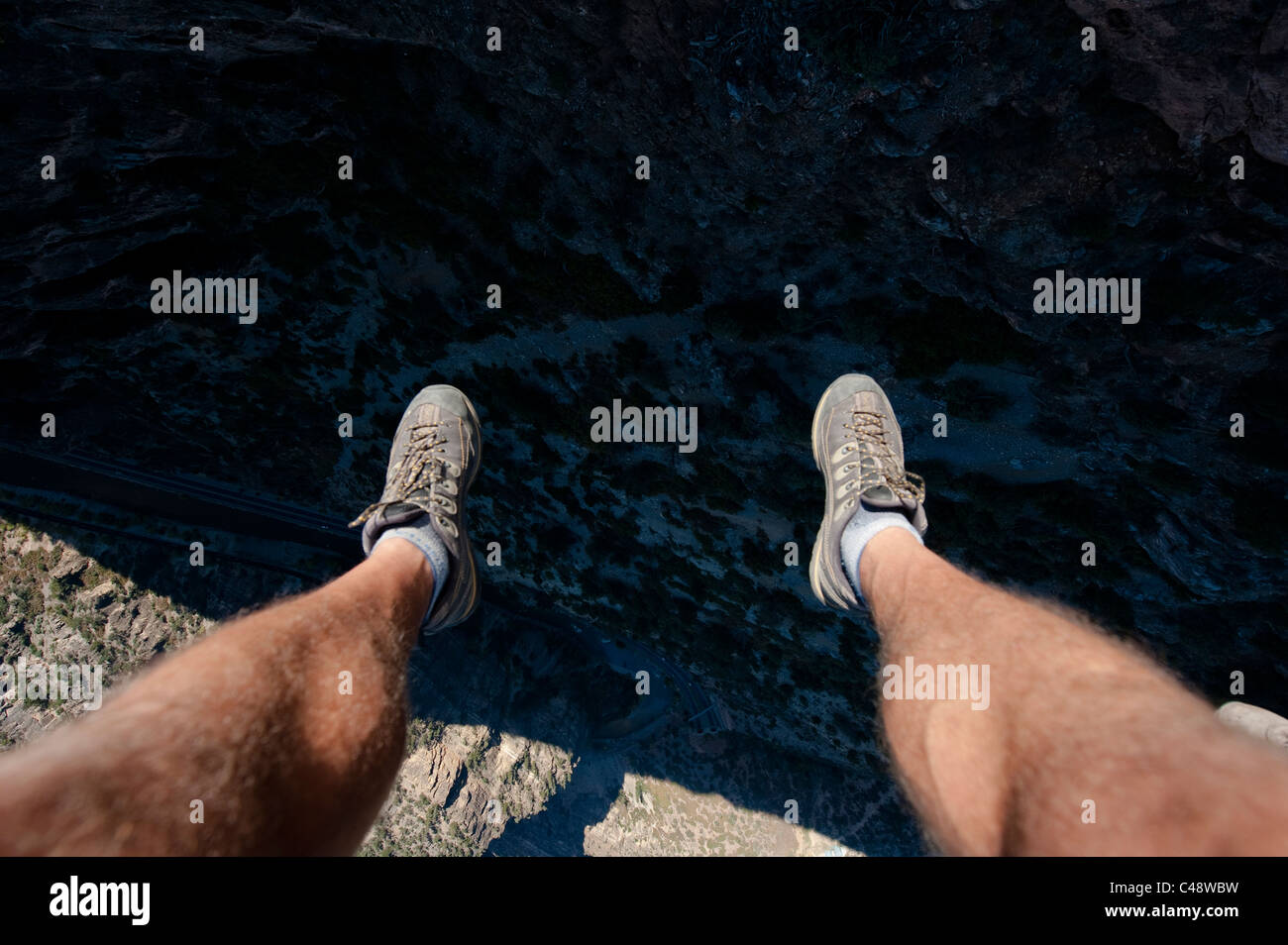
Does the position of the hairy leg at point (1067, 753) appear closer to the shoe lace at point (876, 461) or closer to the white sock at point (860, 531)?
the white sock at point (860, 531)

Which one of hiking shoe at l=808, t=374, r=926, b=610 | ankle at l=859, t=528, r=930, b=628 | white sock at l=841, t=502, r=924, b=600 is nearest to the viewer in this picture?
ankle at l=859, t=528, r=930, b=628

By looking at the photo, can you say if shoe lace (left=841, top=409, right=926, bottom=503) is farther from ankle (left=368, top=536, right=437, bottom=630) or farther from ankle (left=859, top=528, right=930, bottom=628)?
ankle (left=368, top=536, right=437, bottom=630)

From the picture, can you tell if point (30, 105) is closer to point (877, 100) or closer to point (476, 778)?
point (877, 100)

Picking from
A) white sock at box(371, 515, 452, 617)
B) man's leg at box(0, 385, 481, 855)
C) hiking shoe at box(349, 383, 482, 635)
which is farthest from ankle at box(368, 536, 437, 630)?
man's leg at box(0, 385, 481, 855)

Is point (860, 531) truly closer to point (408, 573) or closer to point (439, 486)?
point (408, 573)

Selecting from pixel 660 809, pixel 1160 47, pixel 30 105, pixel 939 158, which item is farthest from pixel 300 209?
pixel 660 809

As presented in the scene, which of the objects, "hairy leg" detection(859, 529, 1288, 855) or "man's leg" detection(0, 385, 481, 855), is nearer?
"man's leg" detection(0, 385, 481, 855)
